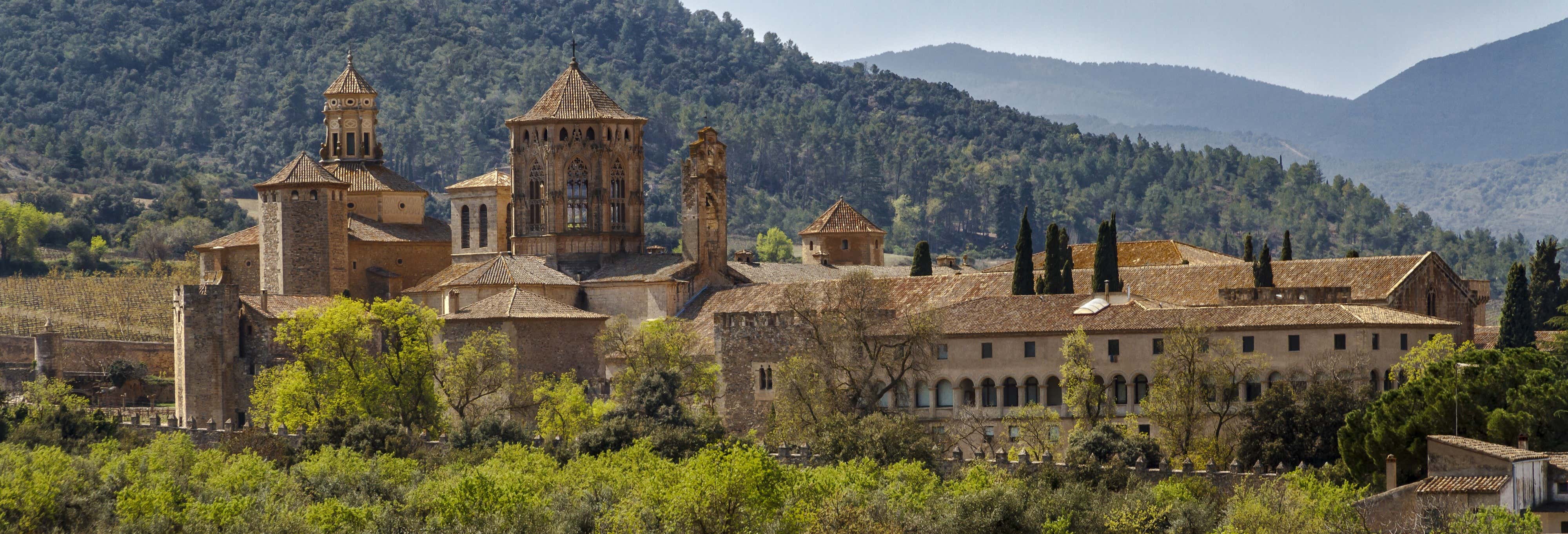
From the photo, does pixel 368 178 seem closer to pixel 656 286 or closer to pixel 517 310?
pixel 656 286

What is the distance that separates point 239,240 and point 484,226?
375 inches

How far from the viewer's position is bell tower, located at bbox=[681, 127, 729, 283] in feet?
→ 279

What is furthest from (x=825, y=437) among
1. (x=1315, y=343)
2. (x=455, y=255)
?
(x=455, y=255)

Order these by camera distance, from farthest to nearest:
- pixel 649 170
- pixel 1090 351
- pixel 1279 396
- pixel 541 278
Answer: pixel 649 170, pixel 541 278, pixel 1090 351, pixel 1279 396

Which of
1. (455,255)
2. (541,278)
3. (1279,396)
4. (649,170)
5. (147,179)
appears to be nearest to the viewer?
(1279,396)

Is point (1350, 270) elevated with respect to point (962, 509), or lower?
elevated

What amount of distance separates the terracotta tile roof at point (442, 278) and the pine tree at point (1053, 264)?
19568 millimetres

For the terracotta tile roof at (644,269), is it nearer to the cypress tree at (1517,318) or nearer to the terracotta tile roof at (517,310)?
the terracotta tile roof at (517,310)

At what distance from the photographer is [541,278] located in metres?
83.0

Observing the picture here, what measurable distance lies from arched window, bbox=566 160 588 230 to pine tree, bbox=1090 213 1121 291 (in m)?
21.1

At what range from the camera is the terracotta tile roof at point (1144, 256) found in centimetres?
8412

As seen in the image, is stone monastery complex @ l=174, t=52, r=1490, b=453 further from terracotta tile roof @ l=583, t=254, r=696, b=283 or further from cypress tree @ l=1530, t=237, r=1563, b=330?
cypress tree @ l=1530, t=237, r=1563, b=330

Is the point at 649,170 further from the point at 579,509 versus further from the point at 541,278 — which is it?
the point at 579,509

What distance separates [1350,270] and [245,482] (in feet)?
103
